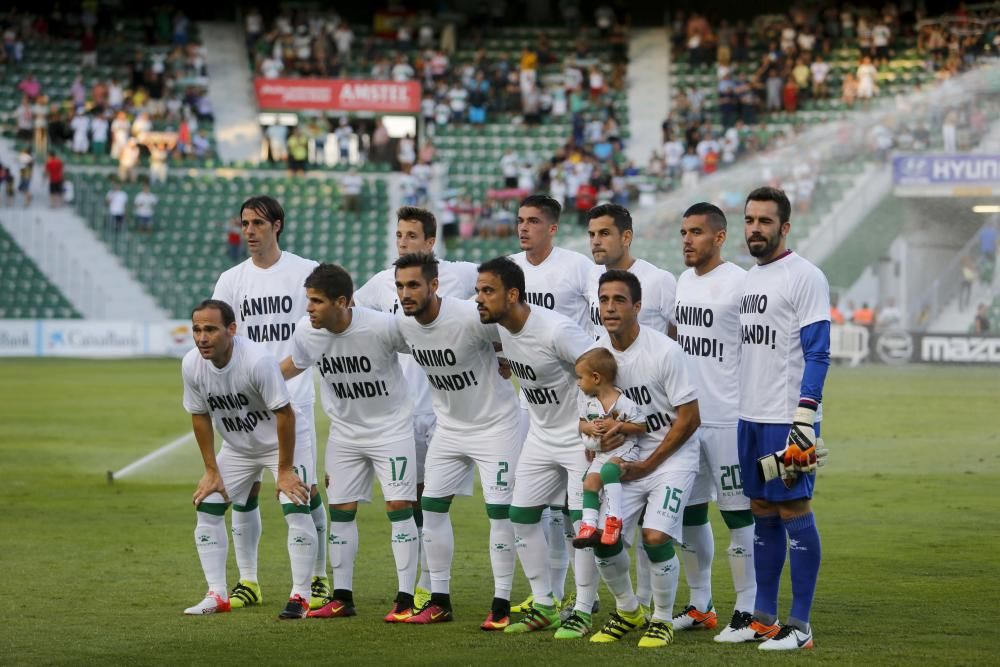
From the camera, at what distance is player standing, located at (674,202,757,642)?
852cm

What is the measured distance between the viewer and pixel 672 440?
8.05m

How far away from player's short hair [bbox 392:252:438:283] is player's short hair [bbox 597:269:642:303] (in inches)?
44.2

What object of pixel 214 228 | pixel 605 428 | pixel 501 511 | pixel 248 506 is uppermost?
pixel 214 228

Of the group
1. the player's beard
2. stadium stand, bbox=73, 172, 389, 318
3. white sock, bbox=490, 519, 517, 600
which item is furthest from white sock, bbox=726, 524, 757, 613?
stadium stand, bbox=73, 172, 389, 318

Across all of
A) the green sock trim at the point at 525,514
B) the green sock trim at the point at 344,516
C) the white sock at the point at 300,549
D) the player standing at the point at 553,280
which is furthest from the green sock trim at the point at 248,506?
the green sock trim at the point at 525,514

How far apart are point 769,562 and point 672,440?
886mm

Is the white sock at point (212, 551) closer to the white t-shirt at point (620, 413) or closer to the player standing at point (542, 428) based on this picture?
the player standing at point (542, 428)

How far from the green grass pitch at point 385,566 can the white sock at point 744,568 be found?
1.17ft

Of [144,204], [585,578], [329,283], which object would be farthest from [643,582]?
[144,204]

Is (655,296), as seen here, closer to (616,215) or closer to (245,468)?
(616,215)

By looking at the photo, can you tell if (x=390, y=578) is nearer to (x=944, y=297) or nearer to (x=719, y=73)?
(x=944, y=297)

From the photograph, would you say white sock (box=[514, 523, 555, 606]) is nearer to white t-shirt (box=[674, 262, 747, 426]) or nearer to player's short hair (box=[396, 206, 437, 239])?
white t-shirt (box=[674, 262, 747, 426])

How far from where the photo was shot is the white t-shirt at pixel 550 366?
840 centimetres

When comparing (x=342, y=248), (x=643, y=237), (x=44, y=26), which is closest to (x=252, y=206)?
(x=643, y=237)
